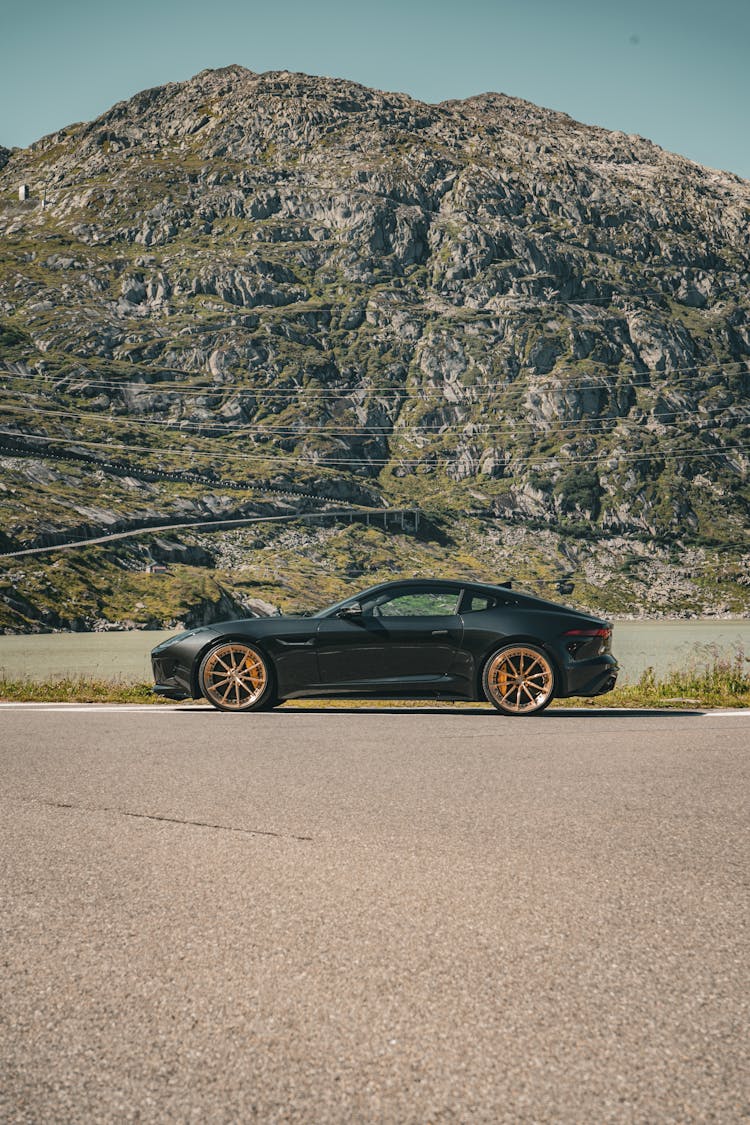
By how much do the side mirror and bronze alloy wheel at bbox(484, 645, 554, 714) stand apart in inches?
61.3

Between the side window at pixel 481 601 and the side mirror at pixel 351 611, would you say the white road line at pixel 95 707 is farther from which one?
the side window at pixel 481 601

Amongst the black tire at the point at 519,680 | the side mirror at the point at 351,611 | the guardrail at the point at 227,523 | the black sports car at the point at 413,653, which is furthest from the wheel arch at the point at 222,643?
the guardrail at the point at 227,523

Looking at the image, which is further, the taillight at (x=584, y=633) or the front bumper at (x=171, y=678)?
the front bumper at (x=171, y=678)

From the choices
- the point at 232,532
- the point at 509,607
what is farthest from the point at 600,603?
the point at 509,607

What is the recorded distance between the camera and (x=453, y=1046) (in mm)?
2727

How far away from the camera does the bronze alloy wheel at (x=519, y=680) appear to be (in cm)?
1091

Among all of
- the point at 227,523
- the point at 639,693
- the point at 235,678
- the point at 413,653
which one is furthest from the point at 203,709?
the point at 227,523

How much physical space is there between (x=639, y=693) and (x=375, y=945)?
35.1 ft

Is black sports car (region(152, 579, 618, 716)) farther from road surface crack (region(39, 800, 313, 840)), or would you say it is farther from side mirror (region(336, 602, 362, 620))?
road surface crack (region(39, 800, 313, 840))

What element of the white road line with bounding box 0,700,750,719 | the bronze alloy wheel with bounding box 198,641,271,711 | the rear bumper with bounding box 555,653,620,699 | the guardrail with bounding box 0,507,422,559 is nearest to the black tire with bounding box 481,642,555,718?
the rear bumper with bounding box 555,653,620,699

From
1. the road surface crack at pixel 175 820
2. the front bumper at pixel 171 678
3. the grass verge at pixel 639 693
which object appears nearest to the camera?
the road surface crack at pixel 175 820

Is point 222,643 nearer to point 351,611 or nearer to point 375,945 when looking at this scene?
point 351,611

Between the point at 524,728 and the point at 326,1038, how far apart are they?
23.3 feet

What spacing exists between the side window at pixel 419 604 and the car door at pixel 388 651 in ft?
0.24
